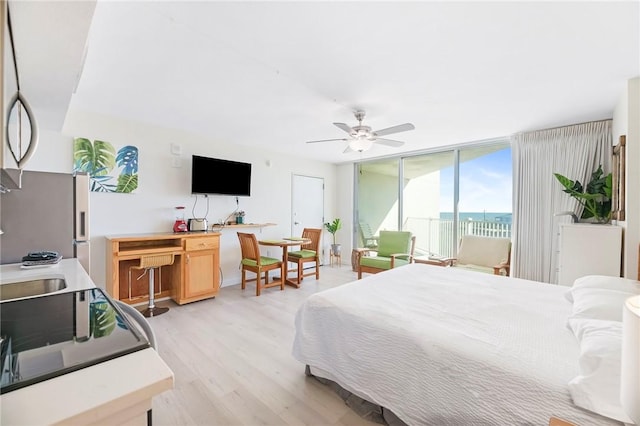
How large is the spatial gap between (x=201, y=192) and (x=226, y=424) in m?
3.10

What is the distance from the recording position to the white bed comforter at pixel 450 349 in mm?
1146

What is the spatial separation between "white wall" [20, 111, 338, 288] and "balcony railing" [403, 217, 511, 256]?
2729mm

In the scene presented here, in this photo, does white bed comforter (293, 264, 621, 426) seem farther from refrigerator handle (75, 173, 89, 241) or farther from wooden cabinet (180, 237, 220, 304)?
wooden cabinet (180, 237, 220, 304)

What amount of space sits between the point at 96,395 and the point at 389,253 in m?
4.77

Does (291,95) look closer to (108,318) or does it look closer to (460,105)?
(460,105)

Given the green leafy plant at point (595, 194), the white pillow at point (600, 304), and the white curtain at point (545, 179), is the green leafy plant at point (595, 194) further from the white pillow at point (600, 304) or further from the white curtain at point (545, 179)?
the white pillow at point (600, 304)

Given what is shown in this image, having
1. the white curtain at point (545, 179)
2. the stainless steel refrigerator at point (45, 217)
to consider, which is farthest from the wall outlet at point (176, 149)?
the white curtain at point (545, 179)

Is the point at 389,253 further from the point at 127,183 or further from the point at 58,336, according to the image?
the point at 58,336

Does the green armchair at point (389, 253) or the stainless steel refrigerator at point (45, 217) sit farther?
the green armchair at point (389, 253)

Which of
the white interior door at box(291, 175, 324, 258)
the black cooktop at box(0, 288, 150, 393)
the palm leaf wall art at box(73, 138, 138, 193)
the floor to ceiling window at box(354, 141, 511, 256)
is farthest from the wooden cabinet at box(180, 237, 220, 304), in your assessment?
the floor to ceiling window at box(354, 141, 511, 256)

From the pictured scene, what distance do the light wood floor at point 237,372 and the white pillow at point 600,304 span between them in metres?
1.39

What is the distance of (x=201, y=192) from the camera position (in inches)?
159

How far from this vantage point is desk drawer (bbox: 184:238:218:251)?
3641 millimetres

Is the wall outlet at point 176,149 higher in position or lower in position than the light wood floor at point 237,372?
higher
